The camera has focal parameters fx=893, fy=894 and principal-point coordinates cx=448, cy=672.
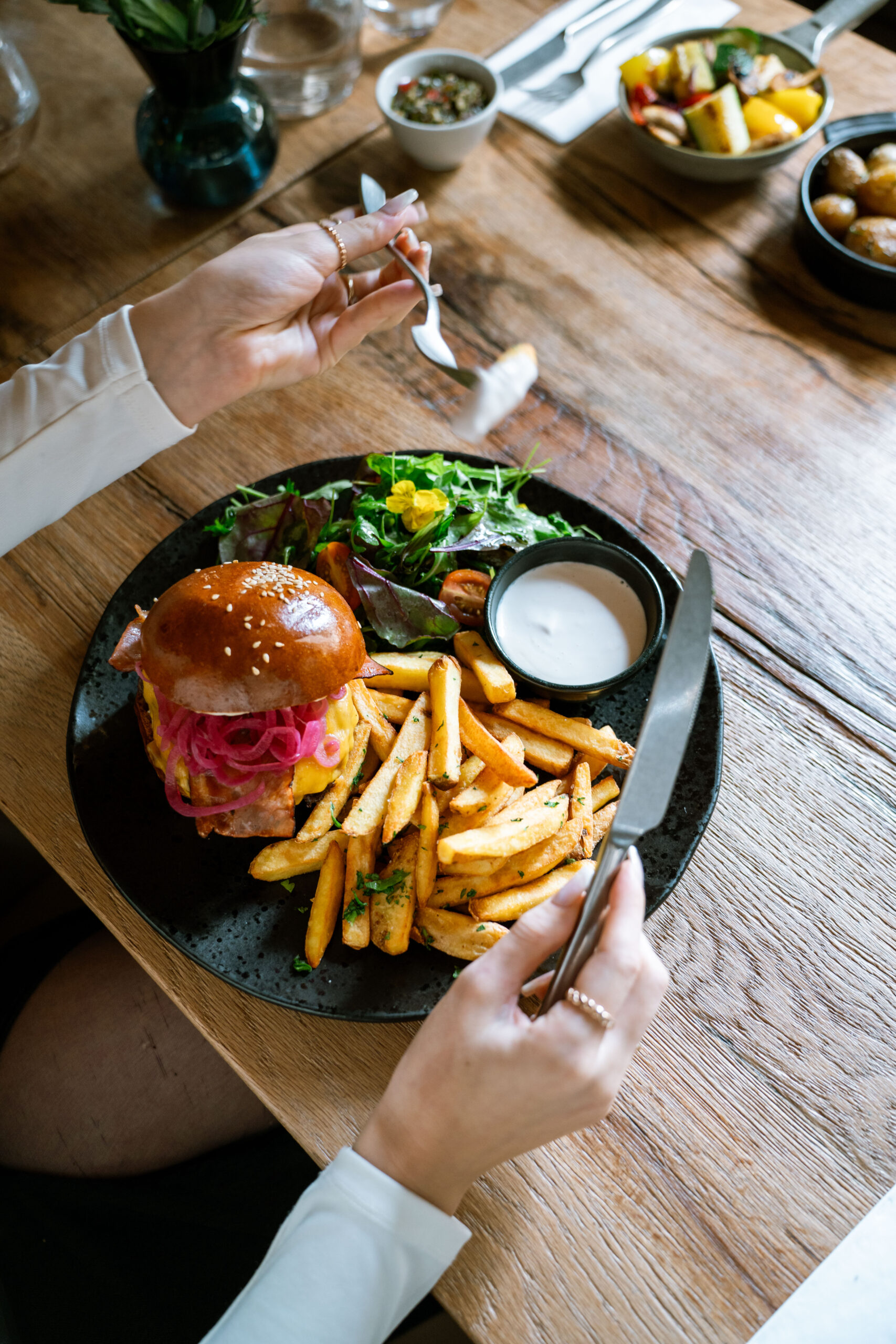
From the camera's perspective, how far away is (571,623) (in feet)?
6.64

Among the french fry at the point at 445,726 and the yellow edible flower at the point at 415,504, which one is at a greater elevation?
the yellow edible flower at the point at 415,504

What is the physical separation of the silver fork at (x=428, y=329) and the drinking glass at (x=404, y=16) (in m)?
1.55

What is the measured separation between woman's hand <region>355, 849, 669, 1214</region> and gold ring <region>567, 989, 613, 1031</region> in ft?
0.04

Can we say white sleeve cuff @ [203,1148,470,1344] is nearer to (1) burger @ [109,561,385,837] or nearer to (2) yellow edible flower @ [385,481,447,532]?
(1) burger @ [109,561,385,837]

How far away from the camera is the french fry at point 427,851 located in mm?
1730

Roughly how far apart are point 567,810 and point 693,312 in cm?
177

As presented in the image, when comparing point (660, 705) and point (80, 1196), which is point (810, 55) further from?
point (80, 1196)

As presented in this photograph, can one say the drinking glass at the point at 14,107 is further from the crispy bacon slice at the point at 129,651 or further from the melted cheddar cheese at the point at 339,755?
the melted cheddar cheese at the point at 339,755

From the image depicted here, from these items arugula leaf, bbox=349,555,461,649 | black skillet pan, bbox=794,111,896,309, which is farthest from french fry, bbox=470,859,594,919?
black skillet pan, bbox=794,111,896,309

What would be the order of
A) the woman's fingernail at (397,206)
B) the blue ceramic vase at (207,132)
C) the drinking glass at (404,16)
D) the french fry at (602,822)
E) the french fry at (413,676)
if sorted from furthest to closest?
the drinking glass at (404,16)
the blue ceramic vase at (207,132)
the woman's fingernail at (397,206)
the french fry at (413,676)
the french fry at (602,822)

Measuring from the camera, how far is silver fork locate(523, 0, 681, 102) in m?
3.17

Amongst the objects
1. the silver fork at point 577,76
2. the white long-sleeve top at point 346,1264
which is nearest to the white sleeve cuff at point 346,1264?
the white long-sleeve top at point 346,1264

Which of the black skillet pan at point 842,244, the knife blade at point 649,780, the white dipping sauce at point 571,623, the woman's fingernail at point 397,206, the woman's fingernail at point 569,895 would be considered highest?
the black skillet pan at point 842,244

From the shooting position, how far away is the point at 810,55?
2.90m
